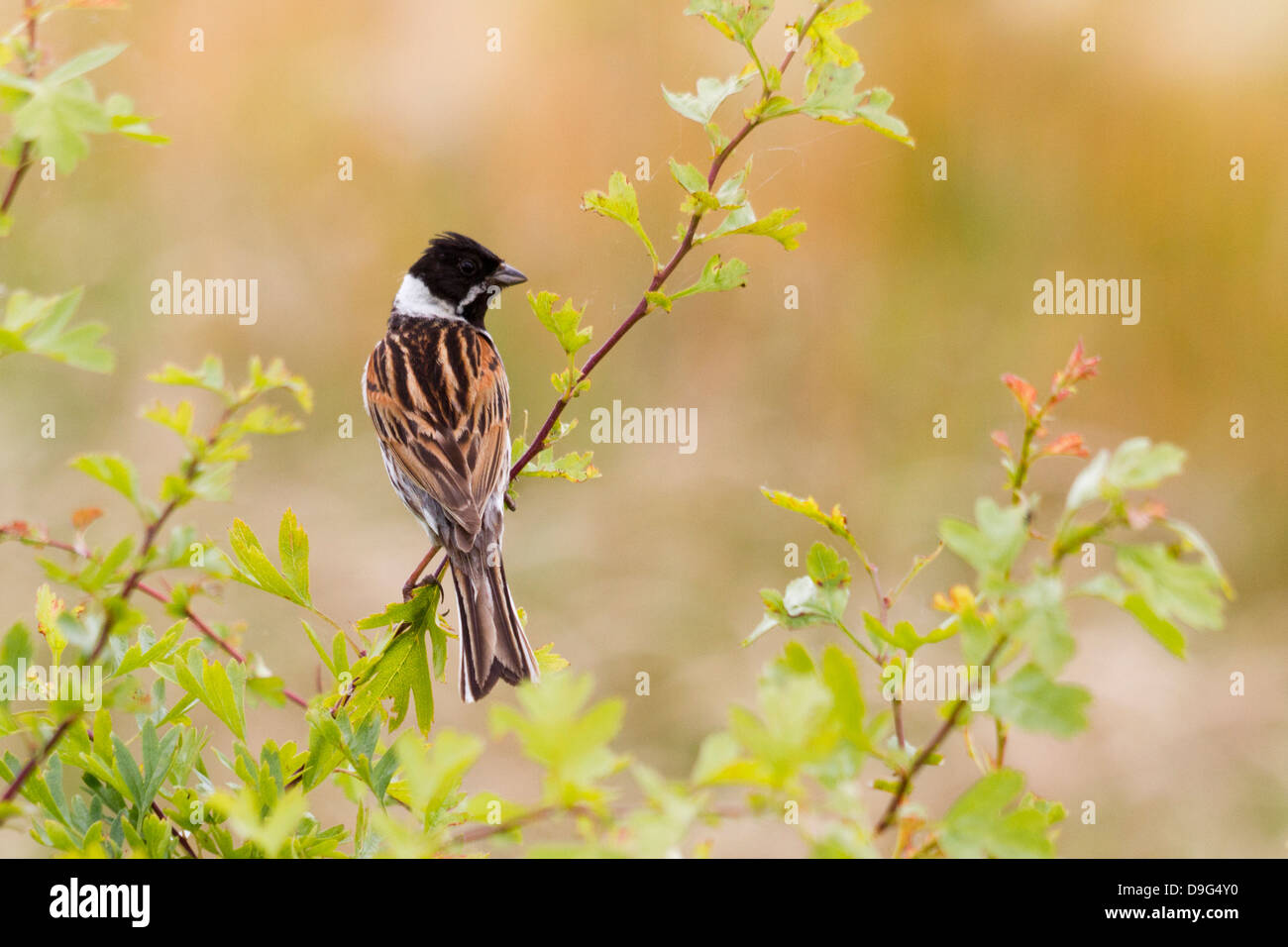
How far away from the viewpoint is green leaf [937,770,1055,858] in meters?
1.05

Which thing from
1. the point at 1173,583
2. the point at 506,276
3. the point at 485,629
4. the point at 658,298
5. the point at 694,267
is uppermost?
the point at 694,267

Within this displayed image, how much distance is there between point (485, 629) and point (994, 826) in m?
1.77

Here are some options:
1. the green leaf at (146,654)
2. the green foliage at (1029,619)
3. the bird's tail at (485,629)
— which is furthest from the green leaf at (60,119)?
the bird's tail at (485,629)

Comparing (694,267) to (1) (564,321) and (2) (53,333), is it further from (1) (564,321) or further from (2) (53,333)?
(2) (53,333)

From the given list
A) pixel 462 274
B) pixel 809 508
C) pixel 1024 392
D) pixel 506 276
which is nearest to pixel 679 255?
pixel 809 508

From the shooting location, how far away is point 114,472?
1.14m

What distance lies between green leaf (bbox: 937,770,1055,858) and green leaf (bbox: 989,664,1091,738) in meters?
0.06

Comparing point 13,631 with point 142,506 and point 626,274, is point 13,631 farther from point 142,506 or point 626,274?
point 626,274

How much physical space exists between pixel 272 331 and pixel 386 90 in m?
1.41

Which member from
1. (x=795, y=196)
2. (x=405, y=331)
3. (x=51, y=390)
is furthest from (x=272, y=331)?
(x=795, y=196)

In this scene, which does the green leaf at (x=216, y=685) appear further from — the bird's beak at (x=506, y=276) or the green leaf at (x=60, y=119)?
the bird's beak at (x=506, y=276)

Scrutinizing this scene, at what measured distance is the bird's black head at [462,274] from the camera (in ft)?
13.5

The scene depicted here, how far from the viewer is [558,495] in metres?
5.76
